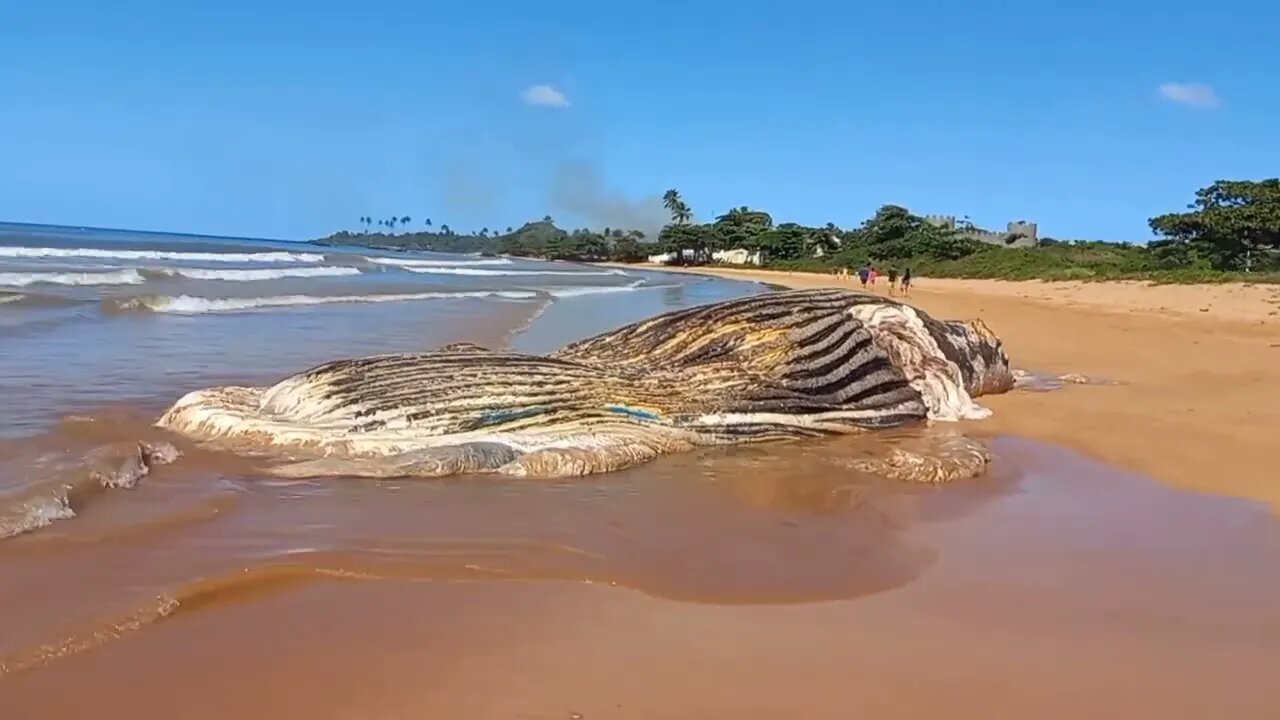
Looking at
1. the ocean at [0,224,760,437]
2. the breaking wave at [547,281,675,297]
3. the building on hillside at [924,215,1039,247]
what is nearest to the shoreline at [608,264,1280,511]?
the ocean at [0,224,760,437]

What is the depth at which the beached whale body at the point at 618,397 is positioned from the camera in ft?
16.7

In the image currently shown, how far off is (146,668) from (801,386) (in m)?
4.32

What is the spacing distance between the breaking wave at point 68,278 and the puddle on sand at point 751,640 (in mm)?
21267

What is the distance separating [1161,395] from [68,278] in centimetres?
2362

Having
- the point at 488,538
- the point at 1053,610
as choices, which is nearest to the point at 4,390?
the point at 488,538

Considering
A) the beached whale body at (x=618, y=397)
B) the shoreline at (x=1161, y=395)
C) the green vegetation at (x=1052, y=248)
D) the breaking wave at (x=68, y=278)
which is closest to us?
the beached whale body at (x=618, y=397)

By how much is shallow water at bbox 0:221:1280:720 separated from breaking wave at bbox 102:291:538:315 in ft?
34.8

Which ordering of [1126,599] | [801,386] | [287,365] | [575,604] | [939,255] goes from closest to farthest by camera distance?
[575,604]
[1126,599]
[801,386]
[287,365]
[939,255]

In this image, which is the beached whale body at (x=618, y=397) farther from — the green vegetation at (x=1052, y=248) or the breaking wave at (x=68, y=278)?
the green vegetation at (x=1052, y=248)

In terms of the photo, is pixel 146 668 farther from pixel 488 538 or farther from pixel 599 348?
pixel 599 348

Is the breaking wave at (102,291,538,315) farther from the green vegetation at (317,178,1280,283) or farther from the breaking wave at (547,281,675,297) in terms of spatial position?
the green vegetation at (317,178,1280,283)

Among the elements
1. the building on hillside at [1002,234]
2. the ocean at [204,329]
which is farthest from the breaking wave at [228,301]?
the building on hillside at [1002,234]

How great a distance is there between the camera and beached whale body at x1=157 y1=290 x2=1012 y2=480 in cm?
508

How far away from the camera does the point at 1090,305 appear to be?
2589 cm
